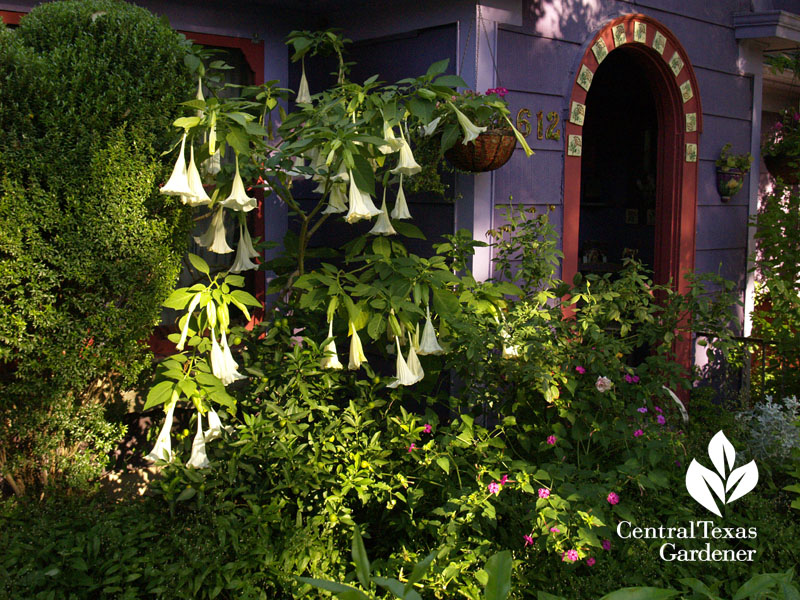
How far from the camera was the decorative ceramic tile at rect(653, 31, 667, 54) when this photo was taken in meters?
5.58

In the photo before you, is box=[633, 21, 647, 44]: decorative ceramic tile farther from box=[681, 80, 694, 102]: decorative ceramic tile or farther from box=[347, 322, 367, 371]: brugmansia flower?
box=[347, 322, 367, 371]: brugmansia flower

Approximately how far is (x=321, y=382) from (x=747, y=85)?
17.1 ft

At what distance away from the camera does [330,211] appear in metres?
3.76

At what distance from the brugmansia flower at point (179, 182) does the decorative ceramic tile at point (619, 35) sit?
3456mm

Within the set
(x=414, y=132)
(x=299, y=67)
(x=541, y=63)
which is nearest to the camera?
(x=414, y=132)

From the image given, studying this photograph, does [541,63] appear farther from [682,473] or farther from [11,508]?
[11,508]

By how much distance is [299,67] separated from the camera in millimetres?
5285

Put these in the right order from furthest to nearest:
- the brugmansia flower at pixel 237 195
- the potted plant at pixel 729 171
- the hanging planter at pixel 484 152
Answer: the potted plant at pixel 729 171
the hanging planter at pixel 484 152
the brugmansia flower at pixel 237 195

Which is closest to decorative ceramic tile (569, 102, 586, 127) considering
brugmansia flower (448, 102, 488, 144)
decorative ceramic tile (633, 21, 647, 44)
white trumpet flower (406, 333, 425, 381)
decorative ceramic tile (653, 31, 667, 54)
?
decorative ceramic tile (633, 21, 647, 44)

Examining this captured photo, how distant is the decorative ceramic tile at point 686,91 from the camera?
580 centimetres

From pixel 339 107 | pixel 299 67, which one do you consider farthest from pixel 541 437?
pixel 299 67

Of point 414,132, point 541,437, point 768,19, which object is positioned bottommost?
point 541,437

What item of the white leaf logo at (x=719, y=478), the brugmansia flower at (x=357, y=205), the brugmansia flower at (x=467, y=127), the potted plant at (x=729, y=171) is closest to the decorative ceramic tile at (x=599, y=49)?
the potted plant at (x=729, y=171)

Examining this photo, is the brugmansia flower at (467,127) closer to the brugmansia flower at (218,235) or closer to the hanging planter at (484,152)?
the hanging planter at (484,152)
